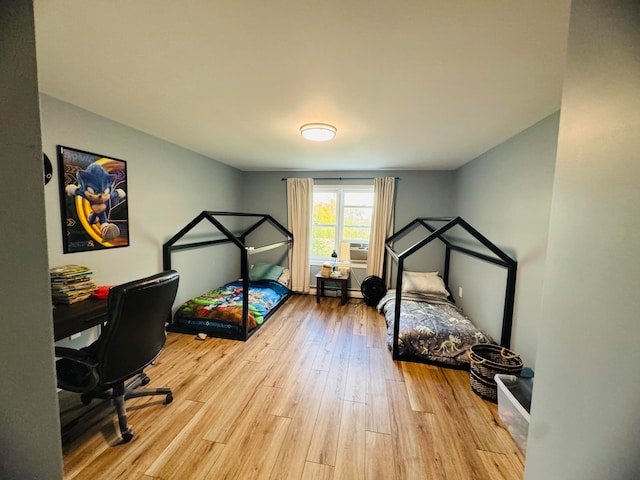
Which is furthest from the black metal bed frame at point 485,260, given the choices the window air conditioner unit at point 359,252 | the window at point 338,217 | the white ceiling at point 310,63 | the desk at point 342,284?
the window at point 338,217

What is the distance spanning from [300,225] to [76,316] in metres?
3.35

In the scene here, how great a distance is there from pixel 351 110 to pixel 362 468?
2.33m

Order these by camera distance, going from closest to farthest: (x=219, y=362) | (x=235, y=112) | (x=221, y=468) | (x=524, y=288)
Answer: (x=221, y=468), (x=235, y=112), (x=524, y=288), (x=219, y=362)

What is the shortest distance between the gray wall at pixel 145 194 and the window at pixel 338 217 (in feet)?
5.41

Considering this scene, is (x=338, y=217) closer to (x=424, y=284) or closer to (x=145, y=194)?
(x=424, y=284)

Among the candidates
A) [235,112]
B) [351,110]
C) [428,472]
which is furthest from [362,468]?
[235,112]

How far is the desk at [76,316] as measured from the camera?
5.08 feet

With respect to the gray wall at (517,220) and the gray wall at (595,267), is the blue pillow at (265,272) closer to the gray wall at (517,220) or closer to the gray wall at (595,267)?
the gray wall at (517,220)

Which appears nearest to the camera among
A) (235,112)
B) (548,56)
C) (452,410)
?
(548,56)

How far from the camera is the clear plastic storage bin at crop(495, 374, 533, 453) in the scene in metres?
1.55

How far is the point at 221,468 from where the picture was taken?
56.5 inches

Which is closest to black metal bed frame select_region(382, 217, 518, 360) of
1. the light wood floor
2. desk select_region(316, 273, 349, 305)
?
the light wood floor

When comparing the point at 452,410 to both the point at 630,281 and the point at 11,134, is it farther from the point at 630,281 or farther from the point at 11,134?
the point at 11,134

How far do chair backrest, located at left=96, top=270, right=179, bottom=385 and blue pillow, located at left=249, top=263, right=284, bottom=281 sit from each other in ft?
8.83
